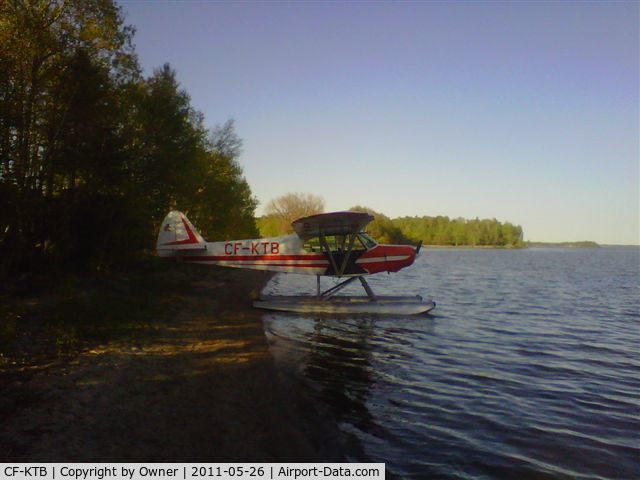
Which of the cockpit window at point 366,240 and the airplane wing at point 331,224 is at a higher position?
the airplane wing at point 331,224

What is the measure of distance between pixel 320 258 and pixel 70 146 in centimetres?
1044

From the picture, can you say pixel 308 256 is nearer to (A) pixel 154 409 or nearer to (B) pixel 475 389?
(B) pixel 475 389

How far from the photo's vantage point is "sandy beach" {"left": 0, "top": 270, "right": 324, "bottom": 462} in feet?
14.2

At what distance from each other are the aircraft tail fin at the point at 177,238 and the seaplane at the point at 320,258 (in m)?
0.04

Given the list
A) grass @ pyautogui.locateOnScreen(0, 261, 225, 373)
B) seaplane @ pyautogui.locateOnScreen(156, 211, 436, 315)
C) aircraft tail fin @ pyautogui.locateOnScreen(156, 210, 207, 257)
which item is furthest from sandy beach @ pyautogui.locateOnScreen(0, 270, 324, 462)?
aircraft tail fin @ pyautogui.locateOnScreen(156, 210, 207, 257)

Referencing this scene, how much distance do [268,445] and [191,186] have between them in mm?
22872

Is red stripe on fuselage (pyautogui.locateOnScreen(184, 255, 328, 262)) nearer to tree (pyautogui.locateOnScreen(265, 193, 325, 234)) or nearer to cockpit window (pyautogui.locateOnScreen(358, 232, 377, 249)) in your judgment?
cockpit window (pyautogui.locateOnScreen(358, 232, 377, 249))

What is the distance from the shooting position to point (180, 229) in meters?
16.7

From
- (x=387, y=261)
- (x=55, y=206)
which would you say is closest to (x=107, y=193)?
(x=55, y=206)

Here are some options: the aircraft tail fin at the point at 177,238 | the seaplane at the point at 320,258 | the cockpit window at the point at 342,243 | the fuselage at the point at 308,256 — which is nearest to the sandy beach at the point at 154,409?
the seaplane at the point at 320,258

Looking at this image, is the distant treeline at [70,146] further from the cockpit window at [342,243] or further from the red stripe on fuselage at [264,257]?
the cockpit window at [342,243]

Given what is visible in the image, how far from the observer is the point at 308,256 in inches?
622

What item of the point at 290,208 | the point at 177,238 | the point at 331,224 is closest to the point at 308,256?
the point at 331,224

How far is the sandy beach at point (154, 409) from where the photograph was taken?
4.32 metres
